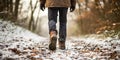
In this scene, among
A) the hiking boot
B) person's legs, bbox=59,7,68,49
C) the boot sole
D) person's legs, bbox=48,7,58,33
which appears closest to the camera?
the boot sole

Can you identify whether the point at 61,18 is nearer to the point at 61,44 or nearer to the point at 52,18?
the point at 52,18

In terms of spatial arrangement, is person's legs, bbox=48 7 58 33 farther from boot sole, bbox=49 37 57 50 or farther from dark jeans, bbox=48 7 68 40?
boot sole, bbox=49 37 57 50

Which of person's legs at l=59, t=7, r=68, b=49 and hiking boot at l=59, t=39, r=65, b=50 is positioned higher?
person's legs at l=59, t=7, r=68, b=49

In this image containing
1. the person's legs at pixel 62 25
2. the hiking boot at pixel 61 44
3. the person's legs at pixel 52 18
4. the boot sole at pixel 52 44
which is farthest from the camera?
the person's legs at pixel 62 25

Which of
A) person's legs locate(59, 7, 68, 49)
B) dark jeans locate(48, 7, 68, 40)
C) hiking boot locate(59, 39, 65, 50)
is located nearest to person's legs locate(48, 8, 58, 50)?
dark jeans locate(48, 7, 68, 40)

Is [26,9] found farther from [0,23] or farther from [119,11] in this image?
[119,11]

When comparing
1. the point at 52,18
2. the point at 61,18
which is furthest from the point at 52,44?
the point at 61,18

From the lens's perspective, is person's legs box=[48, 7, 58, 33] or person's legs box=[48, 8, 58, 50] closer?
person's legs box=[48, 8, 58, 50]

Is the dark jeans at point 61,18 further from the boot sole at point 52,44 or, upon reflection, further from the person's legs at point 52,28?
the boot sole at point 52,44

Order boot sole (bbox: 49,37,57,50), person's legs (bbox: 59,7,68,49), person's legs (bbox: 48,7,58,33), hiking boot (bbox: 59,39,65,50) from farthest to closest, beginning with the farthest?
1. person's legs (bbox: 59,7,68,49)
2. hiking boot (bbox: 59,39,65,50)
3. person's legs (bbox: 48,7,58,33)
4. boot sole (bbox: 49,37,57,50)

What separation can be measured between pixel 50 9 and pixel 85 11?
1856 cm

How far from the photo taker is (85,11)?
25484mm

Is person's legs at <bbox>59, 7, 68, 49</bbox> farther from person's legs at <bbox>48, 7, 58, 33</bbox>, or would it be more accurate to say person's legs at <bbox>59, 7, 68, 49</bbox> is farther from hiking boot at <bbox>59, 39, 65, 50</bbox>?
person's legs at <bbox>48, 7, 58, 33</bbox>

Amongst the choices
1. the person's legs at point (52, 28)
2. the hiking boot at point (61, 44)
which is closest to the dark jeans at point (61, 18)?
the person's legs at point (52, 28)
